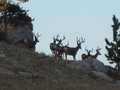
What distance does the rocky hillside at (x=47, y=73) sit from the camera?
1994 cm

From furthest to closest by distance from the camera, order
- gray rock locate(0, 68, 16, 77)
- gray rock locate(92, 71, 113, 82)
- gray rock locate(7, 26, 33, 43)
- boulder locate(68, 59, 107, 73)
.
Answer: gray rock locate(7, 26, 33, 43) → boulder locate(68, 59, 107, 73) → gray rock locate(92, 71, 113, 82) → gray rock locate(0, 68, 16, 77)

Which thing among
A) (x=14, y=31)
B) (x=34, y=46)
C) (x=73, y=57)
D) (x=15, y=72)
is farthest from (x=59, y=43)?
(x=15, y=72)

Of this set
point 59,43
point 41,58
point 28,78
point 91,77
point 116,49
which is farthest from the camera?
point 116,49

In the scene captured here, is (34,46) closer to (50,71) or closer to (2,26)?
(2,26)

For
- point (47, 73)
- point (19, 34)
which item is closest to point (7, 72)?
point (47, 73)

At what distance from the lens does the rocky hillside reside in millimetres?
19938

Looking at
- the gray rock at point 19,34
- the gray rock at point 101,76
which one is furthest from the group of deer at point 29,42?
the gray rock at point 101,76

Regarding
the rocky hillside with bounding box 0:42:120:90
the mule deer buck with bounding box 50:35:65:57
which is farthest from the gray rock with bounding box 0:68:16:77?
the mule deer buck with bounding box 50:35:65:57

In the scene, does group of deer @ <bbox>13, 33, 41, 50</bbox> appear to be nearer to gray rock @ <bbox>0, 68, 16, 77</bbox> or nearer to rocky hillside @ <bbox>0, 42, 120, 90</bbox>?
rocky hillside @ <bbox>0, 42, 120, 90</bbox>

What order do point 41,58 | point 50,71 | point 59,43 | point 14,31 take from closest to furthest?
point 50,71
point 41,58
point 59,43
point 14,31

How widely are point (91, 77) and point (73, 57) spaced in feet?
30.5

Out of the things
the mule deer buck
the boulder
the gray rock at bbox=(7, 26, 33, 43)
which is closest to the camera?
the boulder

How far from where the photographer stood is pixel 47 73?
26359 mm

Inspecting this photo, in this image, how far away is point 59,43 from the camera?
38.2m
